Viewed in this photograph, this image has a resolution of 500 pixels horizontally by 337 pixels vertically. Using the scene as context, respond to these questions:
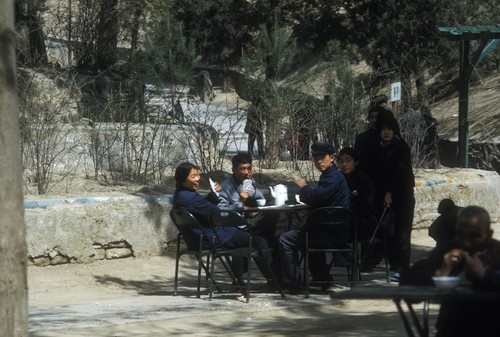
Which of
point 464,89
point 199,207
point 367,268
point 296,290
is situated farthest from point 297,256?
point 464,89

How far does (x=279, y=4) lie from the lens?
26422 mm

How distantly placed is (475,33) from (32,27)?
458 inches

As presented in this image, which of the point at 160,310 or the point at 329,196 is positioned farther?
the point at 329,196

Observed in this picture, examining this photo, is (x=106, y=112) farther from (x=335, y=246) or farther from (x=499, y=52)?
(x=499, y=52)

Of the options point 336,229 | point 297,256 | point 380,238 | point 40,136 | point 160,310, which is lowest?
point 160,310

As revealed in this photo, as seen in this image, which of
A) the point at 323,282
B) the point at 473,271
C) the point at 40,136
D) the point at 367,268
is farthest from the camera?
the point at 40,136

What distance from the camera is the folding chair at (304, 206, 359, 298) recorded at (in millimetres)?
9922

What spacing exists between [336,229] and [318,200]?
0.33 metres

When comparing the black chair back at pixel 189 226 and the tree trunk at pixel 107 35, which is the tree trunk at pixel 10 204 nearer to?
the black chair back at pixel 189 226

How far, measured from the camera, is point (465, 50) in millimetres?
16391

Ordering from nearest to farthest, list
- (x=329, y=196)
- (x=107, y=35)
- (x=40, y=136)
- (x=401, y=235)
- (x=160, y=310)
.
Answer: (x=160, y=310), (x=329, y=196), (x=401, y=235), (x=40, y=136), (x=107, y=35)

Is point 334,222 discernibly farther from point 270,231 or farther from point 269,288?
point 269,288

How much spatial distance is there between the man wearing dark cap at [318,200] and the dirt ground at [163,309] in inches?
11.1

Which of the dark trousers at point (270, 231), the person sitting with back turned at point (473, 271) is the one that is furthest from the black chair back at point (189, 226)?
the person sitting with back turned at point (473, 271)
